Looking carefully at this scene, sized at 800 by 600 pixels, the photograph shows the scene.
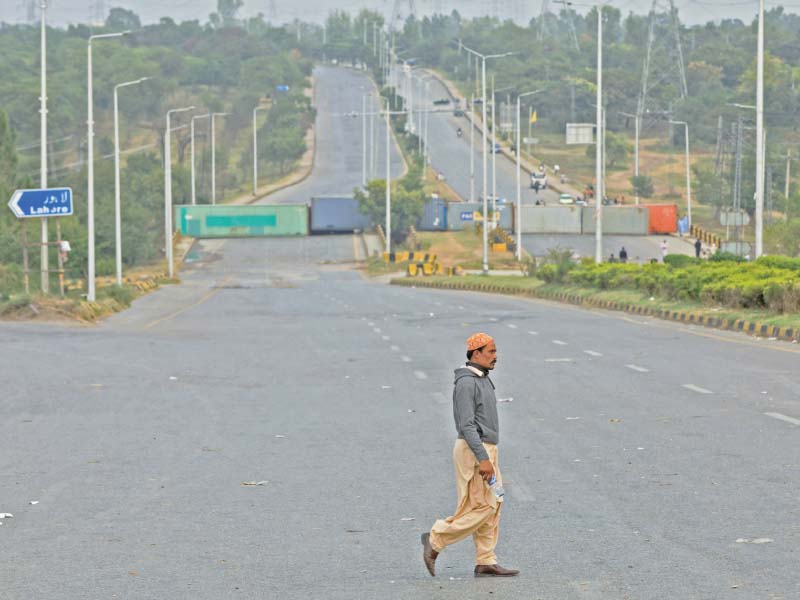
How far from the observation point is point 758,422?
1658 cm

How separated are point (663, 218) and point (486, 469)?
10265 centimetres

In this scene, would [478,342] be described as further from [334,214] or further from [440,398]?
[334,214]

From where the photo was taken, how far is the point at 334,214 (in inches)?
4518

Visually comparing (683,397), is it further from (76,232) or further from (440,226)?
(440,226)

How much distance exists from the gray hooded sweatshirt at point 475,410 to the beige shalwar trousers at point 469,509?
3.8 inches

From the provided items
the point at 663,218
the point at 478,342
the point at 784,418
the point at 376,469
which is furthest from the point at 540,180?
the point at 478,342

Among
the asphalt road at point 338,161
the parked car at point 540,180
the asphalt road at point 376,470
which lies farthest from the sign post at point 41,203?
the parked car at point 540,180

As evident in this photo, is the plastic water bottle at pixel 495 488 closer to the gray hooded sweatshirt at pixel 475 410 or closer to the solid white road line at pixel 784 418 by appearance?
the gray hooded sweatshirt at pixel 475 410

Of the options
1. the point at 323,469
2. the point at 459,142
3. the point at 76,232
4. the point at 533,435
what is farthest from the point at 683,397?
the point at 459,142

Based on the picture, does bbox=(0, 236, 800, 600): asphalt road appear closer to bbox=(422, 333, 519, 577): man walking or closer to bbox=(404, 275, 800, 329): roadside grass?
bbox=(422, 333, 519, 577): man walking

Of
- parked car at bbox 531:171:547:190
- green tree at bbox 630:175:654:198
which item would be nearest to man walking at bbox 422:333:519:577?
parked car at bbox 531:171:547:190

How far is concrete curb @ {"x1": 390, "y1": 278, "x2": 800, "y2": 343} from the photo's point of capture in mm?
31891

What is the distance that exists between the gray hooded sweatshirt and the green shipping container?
101801 millimetres

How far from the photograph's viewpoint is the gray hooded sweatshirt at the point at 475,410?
8984 mm
